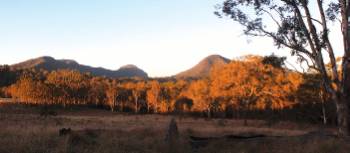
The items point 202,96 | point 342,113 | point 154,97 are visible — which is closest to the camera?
point 342,113

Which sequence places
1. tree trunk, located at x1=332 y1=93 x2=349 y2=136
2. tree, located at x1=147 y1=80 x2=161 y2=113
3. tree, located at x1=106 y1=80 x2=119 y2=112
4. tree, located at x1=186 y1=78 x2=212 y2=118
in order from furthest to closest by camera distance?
tree, located at x1=106 y1=80 x2=119 y2=112 < tree, located at x1=147 y1=80 x2=161 y2=113 < tree, located at x1=186 y1=78 x2=212 y2=118 < tree trunk, located at x1=332 y1=93 x2=349 y2=136

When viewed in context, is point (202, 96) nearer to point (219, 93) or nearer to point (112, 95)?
point (219, 93)

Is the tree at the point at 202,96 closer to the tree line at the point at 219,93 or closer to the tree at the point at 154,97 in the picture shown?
the tree line at the point at 219,93

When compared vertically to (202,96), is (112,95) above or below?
above

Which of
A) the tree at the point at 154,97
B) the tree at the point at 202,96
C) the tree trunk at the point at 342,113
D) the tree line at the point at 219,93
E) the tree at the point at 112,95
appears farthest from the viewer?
the tree at the point at 112,95

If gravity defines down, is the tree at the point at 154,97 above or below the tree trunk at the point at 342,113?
above

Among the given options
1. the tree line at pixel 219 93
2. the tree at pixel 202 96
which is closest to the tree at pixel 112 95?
the tree line at pixel 219 93

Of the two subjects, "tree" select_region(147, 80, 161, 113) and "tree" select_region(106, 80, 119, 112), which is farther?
"tree" select_region(106, 80, 119, 112)

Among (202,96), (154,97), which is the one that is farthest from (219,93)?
(154,97)

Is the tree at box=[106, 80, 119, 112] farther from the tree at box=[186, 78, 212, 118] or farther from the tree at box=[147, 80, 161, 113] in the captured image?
the tree at box=[186, 78, 212, 118]

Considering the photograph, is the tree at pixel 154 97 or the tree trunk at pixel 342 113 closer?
the tree trunk at pixel 342 113

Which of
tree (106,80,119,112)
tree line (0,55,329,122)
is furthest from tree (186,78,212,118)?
tree (106,80,119,112)

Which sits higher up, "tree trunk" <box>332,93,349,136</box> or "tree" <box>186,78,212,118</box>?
"tree" <box>186,78,212,118</box>

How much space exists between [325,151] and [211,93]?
60084 millimetres
